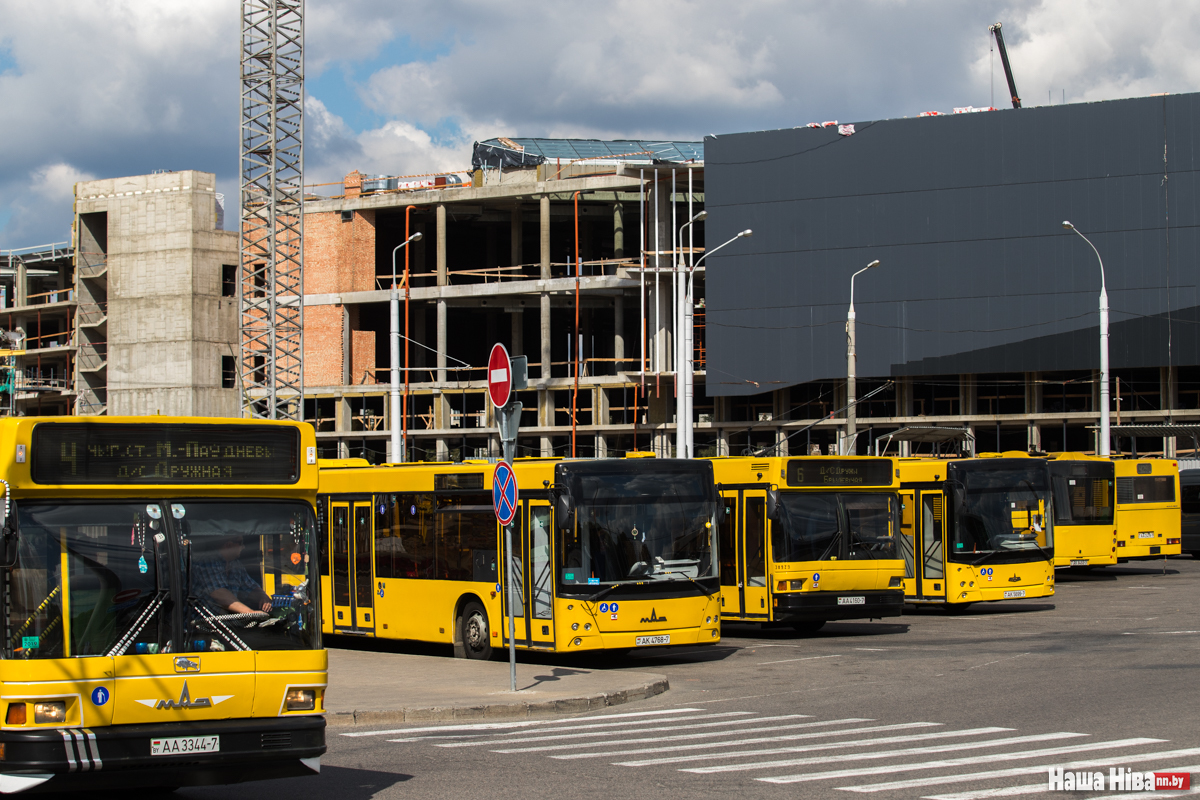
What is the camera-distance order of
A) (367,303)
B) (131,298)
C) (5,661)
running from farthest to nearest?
1. (131,298)
2. (367,303)
3. (5,661)

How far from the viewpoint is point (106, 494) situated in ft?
26.0

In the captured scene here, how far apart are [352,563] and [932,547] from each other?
409 inches

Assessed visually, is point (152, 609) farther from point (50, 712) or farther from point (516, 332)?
point (516, 332)

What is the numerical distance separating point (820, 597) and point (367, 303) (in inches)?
1891

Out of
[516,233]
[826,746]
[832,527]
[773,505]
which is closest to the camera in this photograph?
[826,746]

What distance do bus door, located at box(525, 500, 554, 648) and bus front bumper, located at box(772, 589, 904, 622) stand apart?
14.5 ft

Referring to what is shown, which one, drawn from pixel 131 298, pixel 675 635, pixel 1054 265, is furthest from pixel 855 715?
pixel 131 298

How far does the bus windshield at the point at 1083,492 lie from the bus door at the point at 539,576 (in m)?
19.2

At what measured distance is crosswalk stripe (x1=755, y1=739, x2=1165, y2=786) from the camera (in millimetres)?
9320

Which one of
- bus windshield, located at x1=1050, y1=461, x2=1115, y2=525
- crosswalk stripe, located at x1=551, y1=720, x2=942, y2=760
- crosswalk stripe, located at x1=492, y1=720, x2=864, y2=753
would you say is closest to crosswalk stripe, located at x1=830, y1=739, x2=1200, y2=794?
crosswalk stripe, located at x1=551, y1=720, x2=942, y2=760

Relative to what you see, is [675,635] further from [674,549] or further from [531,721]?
[531,721]

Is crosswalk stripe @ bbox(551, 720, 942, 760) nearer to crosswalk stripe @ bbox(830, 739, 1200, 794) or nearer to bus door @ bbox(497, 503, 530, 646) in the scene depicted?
crosswalk stripe @ bbox(830, 739, 1200, 794)

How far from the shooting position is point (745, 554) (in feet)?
66.3

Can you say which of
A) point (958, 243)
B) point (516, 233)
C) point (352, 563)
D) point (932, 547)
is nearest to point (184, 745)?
point (352, 563)
